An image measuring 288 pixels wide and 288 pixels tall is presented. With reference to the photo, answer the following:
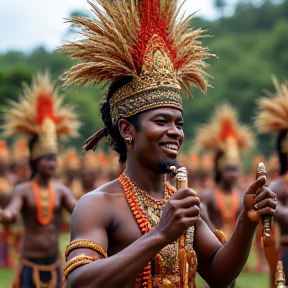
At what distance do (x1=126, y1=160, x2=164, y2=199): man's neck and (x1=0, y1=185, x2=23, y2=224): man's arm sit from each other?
4.34 meters

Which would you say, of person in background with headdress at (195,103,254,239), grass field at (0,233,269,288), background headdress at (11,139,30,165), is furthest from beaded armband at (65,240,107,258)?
background headdress at (11,139,30,165)

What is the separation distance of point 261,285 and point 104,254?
10.1 meters

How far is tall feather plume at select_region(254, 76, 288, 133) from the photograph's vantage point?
8.15 meters

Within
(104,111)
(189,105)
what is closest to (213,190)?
(104,111)

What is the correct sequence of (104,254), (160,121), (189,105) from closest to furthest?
(104,254)
(160,121)
(189,105)

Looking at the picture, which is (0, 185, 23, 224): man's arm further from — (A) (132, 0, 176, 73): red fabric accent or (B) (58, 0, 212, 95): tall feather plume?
(A) (132, 0, 176, 73): red fabric accent

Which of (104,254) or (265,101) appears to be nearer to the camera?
(104,254)

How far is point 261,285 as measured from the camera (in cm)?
1331

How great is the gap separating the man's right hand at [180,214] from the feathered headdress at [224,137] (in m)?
9.06

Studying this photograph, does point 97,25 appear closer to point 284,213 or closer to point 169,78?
point 169,78

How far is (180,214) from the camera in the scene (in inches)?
134

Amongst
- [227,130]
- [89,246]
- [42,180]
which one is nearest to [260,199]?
[89,246]

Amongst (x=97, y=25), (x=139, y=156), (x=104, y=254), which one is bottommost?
(x=104, y=254)

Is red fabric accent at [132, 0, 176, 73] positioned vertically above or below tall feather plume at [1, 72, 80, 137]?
below
